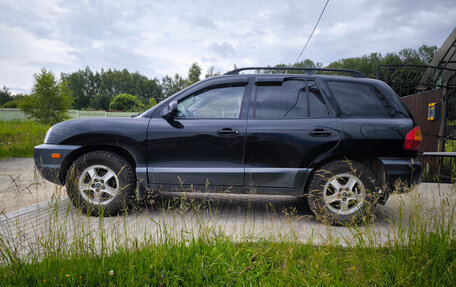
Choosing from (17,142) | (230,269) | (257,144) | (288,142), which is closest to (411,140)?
(288,142)

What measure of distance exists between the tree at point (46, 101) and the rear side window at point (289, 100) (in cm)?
2076

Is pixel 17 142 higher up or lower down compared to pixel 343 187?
higher up

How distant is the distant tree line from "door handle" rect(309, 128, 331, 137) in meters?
21.6

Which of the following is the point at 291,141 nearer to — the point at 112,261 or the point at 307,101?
the point at 307,101

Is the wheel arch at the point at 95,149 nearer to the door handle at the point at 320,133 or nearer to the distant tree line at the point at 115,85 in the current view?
the door handle at the point at 320,133

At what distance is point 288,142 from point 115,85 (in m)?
93.0

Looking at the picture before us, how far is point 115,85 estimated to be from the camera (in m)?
87.6

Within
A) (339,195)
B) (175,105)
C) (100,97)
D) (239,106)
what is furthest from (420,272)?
(100,97)

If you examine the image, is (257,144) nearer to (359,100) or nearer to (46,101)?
(359,100)

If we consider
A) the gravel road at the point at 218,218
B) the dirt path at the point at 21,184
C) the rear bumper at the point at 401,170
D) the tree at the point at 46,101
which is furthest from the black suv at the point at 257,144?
the tree at the point at 46,101

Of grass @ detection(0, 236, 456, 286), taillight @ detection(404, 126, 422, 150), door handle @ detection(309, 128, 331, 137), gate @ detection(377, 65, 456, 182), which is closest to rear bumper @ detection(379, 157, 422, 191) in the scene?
taillight @ detection(404, 126, 422, 150)

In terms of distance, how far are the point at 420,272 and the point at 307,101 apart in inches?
87.7

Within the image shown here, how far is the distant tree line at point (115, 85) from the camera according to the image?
20756mm

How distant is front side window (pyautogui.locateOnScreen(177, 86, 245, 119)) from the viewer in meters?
3.72
